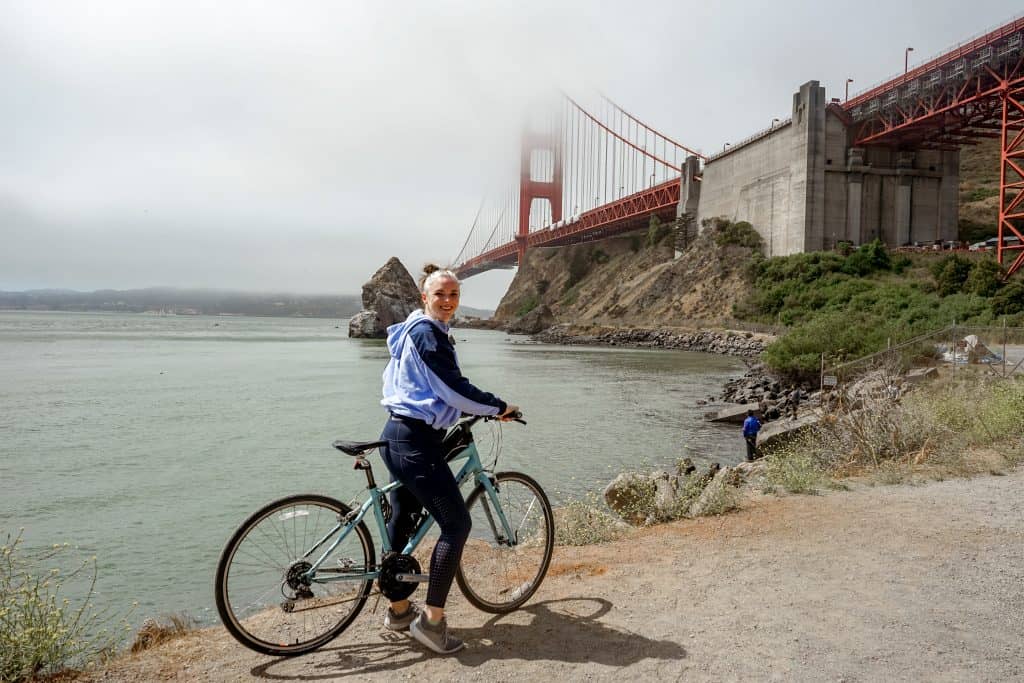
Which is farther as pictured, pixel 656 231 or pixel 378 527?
pixel 656 231

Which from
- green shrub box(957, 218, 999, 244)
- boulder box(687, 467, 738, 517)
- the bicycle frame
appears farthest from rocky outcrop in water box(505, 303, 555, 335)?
the bicycle frame

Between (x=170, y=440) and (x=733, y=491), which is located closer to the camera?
(x=733, y=491)

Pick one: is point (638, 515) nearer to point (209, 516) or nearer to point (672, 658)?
point (672, 658)

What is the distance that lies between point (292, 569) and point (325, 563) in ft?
0.50

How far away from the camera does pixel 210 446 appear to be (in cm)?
1323

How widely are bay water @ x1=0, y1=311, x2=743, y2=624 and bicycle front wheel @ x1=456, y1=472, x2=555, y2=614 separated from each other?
1.07 feet

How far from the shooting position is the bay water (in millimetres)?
7402

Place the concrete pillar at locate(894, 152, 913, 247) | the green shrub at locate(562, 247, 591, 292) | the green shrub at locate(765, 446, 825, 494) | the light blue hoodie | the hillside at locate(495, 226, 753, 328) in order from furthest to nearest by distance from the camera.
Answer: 1. the green shrub at locate(562, 247, 591, 292)
2. the hillside at locate(495, 226, 753, 328)
3. the concrete pillar at locate(894, 152, 913, 247)
4. the green shrub at locate(765, 446, 825, 494)
5. the light blue hoodie

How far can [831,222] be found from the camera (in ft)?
150

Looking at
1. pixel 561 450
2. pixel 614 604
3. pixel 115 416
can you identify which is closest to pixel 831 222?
pixel 561 450

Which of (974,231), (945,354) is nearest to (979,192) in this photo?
Result: (974,231)

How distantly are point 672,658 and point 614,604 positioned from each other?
0.67m

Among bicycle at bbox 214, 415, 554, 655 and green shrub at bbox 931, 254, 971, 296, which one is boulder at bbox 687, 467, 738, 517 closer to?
bicycle at bbox 214, 415, 554, 655

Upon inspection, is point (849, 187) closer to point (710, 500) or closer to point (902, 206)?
point (902, 206)
